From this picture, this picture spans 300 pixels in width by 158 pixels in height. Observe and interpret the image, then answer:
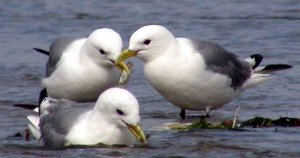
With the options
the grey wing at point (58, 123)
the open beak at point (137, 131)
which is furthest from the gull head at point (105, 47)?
the open beak at point (137, 131)

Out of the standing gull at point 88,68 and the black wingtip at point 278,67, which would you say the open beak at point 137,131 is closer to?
the standing gull at point 88,68

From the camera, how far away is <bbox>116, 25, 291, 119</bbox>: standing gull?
393 inches

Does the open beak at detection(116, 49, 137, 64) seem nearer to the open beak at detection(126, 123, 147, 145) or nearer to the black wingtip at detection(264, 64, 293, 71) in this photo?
the open beak at detection(126, 123, 147, 145)

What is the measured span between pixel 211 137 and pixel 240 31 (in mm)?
5795

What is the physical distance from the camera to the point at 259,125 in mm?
9531

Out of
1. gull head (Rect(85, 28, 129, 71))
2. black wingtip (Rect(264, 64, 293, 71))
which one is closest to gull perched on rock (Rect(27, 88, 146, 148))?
gull head (Rect(85, 28, 129, 71))

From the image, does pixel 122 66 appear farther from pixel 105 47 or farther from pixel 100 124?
pixel 100 124

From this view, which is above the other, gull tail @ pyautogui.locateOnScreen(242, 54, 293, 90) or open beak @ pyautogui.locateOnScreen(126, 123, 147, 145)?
gull tail @ pyautogui.locateOnScreen(242, 54, 293, 90)

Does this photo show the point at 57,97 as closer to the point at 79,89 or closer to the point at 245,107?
the point at 79,89

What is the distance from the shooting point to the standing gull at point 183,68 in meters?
9.99

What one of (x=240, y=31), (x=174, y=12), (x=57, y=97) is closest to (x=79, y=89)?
(x=57, y=97)

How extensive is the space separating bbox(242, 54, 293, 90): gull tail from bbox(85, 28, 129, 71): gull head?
1801 millimetres

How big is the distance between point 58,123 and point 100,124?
465 mm

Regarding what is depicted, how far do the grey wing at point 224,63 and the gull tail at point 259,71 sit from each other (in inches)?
2.5
